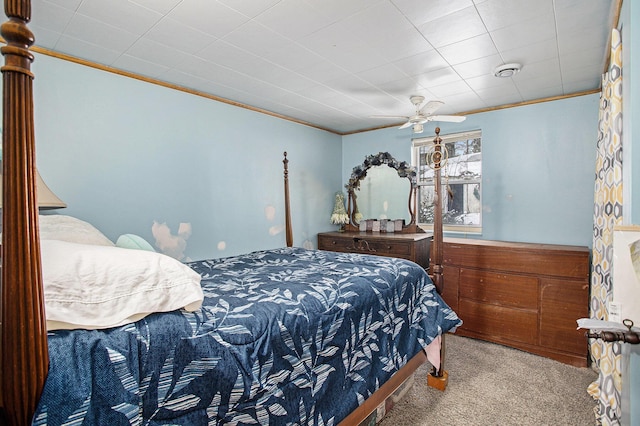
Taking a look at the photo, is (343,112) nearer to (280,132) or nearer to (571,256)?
(280,132)

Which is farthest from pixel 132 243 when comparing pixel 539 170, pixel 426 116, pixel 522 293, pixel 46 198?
pixel 539 170

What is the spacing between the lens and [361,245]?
3.86 m

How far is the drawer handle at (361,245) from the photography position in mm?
3804

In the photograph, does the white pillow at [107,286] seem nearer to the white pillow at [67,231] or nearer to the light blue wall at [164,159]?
the white pillow at [67,231]

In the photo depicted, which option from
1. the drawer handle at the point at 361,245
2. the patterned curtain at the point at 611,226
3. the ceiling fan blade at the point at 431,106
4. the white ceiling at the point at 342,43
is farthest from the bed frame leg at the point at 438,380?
the white ceiling at the point at 342,43

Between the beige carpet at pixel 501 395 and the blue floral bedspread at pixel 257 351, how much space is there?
0.45 meters

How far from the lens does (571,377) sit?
2.51m

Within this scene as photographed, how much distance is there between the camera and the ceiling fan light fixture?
242 centimetres

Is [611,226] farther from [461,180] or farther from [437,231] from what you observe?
[461,180]

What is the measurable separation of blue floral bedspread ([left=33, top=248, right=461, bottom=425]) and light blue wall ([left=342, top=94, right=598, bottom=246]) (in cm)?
177

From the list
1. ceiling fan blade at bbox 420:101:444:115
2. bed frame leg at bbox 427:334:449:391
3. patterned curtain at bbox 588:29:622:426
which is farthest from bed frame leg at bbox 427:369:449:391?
ceiling fan blade at bbox 420:101:444:115

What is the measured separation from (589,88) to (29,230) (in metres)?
3.96

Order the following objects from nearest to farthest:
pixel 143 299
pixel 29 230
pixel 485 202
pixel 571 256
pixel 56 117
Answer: pixel 29 230 < pixel 143 299 < pixel 56 117 < pixel 571 256 < pixel 485 202

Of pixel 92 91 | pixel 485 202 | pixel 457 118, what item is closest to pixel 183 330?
pixel 92 91
